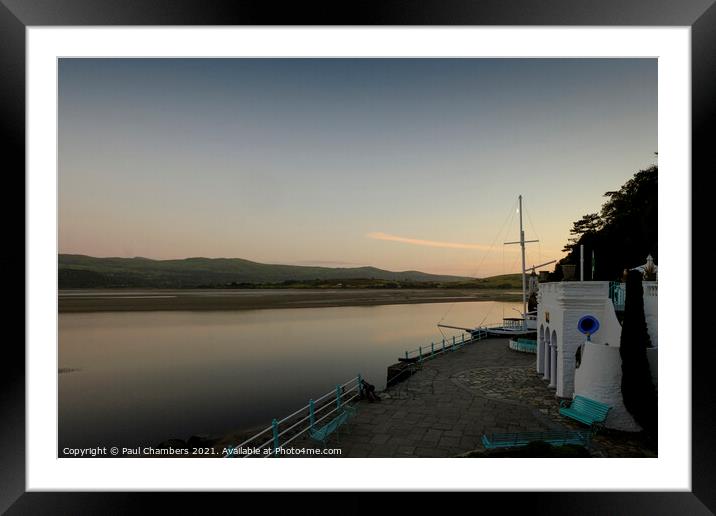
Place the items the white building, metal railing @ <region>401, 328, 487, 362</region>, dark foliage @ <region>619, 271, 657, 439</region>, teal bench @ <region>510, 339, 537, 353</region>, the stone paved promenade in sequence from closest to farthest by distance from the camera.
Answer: the stone paved promenade
dark foliage @ <region>619, 271, 657, 439</region>
the white building
metal railing @ <region>401, 328, 487, 362</region>
teal bench @ <region>510, 339, 537, 353</region>

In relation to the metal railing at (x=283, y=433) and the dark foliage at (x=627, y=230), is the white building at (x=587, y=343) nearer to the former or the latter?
the metal railing at (x=283, y=433)

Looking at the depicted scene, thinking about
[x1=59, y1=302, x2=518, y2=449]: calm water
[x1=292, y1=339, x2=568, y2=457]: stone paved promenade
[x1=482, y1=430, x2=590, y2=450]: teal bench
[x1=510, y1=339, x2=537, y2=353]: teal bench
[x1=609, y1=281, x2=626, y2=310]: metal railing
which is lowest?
[x1=59, y1=302, x2=518, y2=449]: calm water

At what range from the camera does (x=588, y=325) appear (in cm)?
655

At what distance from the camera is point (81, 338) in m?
17.0

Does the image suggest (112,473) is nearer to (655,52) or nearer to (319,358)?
(655,52)

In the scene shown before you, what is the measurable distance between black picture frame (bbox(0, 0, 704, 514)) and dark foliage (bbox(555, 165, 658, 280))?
13.5 m

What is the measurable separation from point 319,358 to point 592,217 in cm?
2020

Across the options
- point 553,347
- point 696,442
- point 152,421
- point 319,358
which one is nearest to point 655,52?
point 696,442

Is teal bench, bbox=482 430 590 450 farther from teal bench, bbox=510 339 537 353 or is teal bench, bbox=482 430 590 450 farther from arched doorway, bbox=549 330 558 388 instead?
teal bench, bbox=510 339 537 353

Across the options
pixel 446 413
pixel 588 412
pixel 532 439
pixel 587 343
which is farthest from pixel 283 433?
pixel 587 343

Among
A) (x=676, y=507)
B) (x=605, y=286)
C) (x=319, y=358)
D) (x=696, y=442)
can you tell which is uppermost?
(x=605, y=286)

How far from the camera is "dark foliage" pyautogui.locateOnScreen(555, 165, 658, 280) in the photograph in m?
13.7

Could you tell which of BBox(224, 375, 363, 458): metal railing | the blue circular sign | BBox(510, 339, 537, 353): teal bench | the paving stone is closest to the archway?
the paving stone

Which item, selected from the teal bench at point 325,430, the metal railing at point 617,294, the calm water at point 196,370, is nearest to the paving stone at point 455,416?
the teal bench at point 325,430
